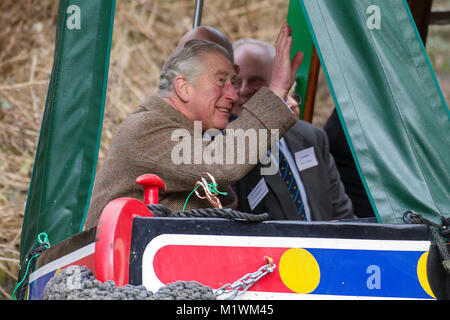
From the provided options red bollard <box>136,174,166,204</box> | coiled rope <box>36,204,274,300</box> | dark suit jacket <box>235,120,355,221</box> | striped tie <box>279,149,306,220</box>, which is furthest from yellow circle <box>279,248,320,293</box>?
striped tie <box>279,149,306,220</box>

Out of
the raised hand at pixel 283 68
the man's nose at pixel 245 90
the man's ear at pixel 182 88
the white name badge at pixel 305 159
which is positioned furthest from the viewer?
the man's nose at pixel 245 90

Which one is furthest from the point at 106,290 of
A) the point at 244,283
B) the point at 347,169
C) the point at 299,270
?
the point at 347,169

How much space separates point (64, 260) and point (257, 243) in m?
0.55

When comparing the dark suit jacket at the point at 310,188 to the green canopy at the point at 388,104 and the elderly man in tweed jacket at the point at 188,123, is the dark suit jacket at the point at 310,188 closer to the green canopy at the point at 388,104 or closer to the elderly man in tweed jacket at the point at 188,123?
the elderly man in tweed jacket at the point at 188,123

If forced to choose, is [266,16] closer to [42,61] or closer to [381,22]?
[42,61]

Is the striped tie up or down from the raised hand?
down

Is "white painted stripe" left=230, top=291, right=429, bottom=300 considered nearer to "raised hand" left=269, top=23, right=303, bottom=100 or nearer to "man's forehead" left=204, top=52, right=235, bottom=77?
"raised hand" left=269, top=23, right=303, bottom=100

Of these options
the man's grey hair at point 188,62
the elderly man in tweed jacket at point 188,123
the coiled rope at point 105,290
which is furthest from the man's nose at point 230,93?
the coiled rope at point 105,290

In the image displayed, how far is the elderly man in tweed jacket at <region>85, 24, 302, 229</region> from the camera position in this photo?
1.93 meters

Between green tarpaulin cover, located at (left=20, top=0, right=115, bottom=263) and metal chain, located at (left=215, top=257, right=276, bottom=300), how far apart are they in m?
0.73

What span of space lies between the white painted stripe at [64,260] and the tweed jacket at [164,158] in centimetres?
39

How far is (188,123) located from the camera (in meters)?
2.16

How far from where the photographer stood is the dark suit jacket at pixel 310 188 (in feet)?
8.52

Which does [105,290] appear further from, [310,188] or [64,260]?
[310,188]
